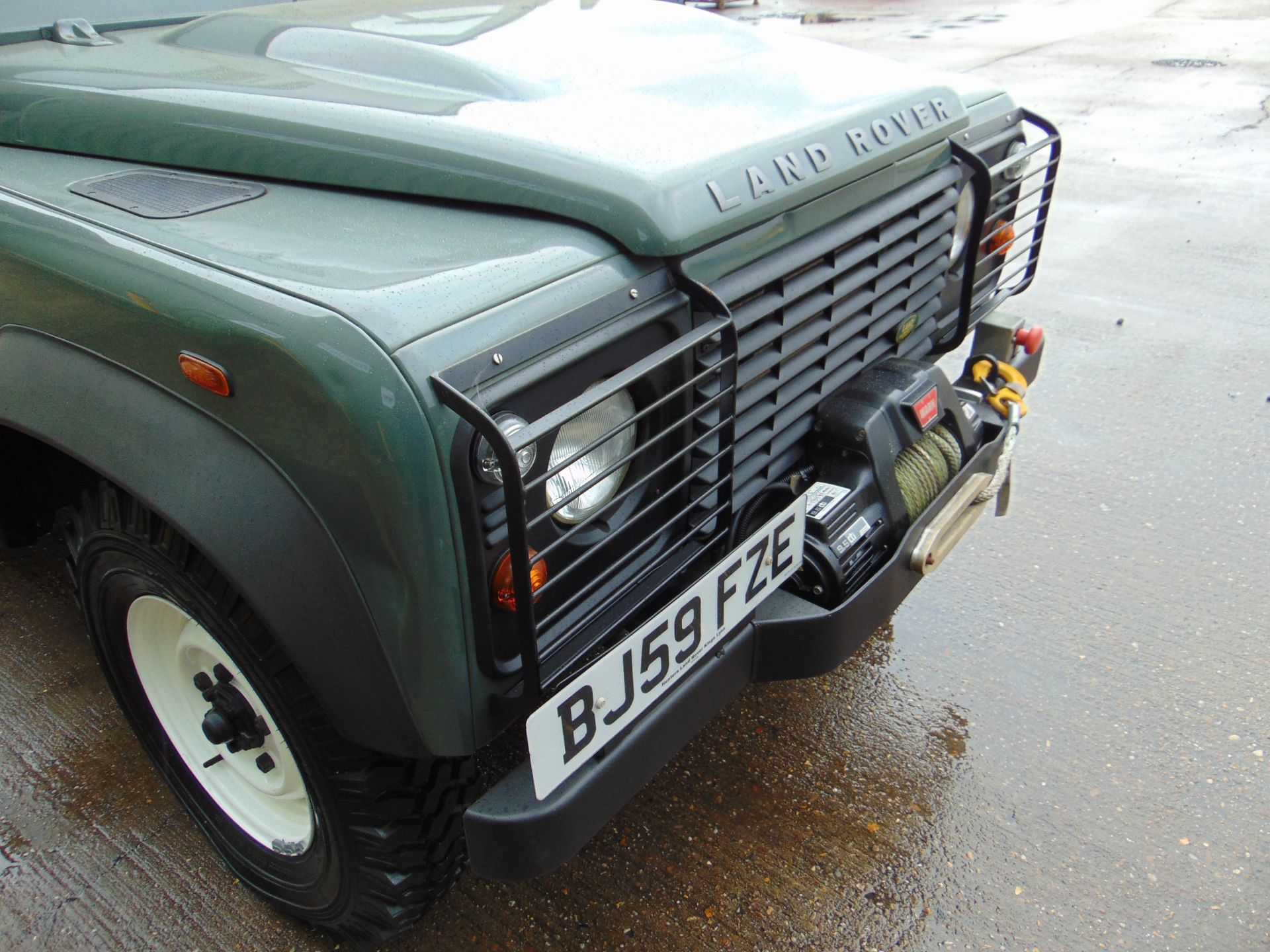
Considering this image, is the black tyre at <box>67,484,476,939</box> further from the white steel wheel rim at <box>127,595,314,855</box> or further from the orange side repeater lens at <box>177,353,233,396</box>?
the orange side repeater lens at <box>177,353,233,396</box>

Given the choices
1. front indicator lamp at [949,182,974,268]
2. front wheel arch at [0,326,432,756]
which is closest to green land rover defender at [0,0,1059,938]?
front wheel arch at [0,326,432,756]

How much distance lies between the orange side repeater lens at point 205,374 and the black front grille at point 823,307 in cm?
78

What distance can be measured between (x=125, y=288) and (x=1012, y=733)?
206 centimetres

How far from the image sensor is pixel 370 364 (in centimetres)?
126

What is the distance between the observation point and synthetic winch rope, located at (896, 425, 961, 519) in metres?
2.08

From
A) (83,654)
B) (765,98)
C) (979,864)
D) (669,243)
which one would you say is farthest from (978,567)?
(83,654)

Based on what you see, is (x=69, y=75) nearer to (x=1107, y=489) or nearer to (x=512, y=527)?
(x=512, y=527)

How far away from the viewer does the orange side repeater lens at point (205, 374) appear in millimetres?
1387

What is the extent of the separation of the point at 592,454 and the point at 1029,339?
1.67 metres

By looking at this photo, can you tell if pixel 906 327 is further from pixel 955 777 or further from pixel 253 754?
pixel 253 754

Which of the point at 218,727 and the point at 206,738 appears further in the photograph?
the point at 206,738

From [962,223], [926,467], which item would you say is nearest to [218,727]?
[926,467]

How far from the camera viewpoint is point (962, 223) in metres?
2.59

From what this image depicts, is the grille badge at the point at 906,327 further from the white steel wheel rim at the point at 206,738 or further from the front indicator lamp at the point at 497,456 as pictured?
the white steel wheel rim at the point at 206,738
